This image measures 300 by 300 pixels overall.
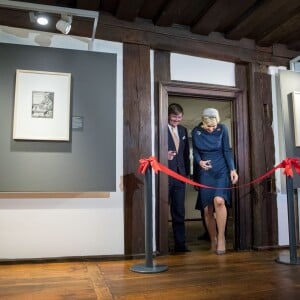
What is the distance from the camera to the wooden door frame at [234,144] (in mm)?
3418

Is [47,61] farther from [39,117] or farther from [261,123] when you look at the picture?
[261,123]

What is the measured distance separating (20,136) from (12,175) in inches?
13.5

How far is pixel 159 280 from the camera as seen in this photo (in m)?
2.47

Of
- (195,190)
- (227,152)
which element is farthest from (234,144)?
(195,190)

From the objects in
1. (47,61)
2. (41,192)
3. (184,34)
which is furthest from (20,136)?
(184,34)

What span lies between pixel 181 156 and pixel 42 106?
1662 mm

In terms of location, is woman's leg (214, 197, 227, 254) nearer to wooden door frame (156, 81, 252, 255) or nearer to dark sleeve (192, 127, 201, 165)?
wooden door frame (156, 81, 252, 255)

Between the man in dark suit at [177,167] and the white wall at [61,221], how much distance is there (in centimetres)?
73

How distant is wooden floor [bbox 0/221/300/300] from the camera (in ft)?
7.05

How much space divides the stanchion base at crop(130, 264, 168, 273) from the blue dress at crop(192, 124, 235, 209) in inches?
43.2

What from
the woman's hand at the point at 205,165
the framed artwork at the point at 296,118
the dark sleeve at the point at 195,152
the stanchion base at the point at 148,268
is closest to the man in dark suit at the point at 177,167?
the dark sleeve at the point at 195,152

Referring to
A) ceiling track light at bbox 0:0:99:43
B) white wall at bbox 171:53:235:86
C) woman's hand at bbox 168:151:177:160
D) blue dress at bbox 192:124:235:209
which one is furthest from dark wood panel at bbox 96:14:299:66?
woman's hand at bbox 168:151:177:160

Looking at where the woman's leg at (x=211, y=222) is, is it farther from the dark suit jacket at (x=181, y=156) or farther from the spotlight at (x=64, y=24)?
the spotlight at (x=64, y=24)

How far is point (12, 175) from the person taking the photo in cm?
291
